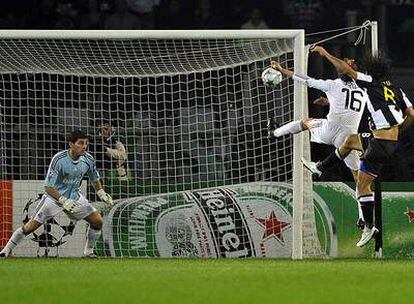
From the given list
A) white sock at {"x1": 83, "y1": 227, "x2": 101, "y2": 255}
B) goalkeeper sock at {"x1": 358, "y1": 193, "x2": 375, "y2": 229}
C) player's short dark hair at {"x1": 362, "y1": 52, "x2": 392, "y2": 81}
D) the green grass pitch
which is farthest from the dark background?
the green grass pitch

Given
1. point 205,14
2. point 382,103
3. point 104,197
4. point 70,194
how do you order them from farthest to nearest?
1. point 205,14
2. point 70,194
3. point 104,197
4. point 382,103

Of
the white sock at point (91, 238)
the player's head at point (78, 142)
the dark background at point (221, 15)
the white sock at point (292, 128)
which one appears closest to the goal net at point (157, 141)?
the white sock at point (91, 238)

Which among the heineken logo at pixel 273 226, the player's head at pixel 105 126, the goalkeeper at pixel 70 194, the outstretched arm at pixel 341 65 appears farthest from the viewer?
the player's head at pixel 105 126

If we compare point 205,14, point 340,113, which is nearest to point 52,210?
point 340,113

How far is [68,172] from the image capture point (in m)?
16.5

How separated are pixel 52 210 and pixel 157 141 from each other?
5.78ft

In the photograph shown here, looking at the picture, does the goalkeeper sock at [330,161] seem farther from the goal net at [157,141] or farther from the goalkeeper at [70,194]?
the goalkeeper at [70,194]

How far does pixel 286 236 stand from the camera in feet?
55.7

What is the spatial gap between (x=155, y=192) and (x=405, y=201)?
3211 mm

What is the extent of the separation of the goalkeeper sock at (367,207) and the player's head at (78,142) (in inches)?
136

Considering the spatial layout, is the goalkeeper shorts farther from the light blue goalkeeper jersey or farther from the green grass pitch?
the green grass pitch

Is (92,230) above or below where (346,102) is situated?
below

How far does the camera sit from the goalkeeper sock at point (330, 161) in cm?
1620

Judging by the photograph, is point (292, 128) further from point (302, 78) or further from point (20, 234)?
point (20, 234)
